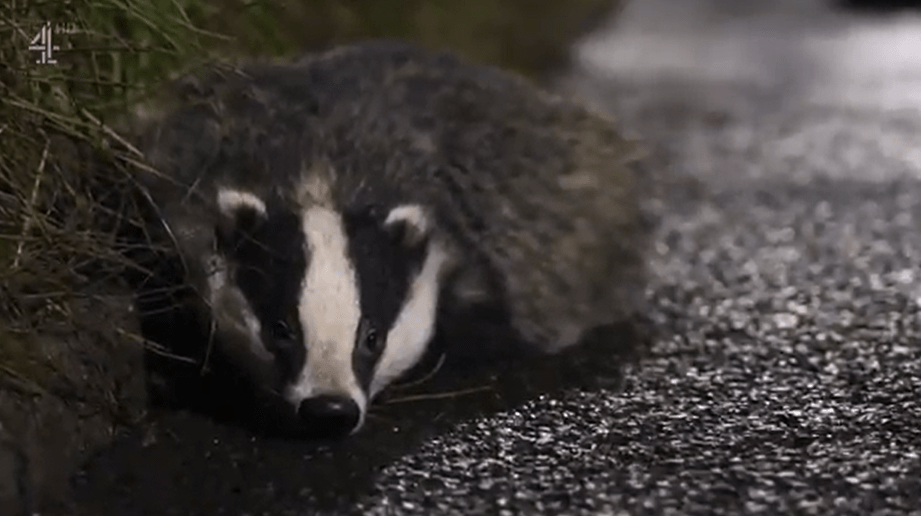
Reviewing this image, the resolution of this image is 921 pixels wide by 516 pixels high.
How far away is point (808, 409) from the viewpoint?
11.0ft

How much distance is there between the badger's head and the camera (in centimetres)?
317

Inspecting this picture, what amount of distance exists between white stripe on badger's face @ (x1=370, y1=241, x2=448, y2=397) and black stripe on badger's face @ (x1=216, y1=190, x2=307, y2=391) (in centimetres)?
22

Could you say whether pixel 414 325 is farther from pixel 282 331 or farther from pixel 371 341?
pixel 282 331

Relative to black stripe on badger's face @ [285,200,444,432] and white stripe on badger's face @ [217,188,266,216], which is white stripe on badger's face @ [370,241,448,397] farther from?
white stripe on badger's face @ [217,188,266,216]

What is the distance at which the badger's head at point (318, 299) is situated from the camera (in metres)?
3.17

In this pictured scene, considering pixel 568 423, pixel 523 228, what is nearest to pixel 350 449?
pixel 568 423

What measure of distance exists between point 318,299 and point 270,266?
12cm

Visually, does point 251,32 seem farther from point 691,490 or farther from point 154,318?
point 691,490

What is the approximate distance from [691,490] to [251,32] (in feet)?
6.57

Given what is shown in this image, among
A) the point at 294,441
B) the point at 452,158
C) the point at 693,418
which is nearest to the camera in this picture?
the point at 294,441

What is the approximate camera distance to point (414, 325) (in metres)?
3.51

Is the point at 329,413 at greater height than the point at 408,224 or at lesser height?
lesser

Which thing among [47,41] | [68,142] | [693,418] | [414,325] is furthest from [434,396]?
[47,41]

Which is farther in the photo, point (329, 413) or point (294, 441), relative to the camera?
point (294, 441)
